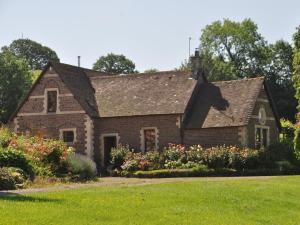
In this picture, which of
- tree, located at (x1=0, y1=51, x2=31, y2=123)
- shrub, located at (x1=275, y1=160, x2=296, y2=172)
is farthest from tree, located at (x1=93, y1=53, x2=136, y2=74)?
shrub, located at (x1=275, y1=160, x2=296, y2=172)

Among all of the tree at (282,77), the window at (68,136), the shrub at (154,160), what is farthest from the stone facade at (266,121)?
the tree at (282,77)

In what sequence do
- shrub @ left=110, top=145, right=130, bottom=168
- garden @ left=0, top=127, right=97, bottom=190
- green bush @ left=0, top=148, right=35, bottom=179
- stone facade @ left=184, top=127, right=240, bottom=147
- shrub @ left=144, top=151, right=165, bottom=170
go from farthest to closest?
1. shrub @ left=110, top=145, right=130, bottom=168
2. stone facade @ left=184, top=127, right=240, bottom=147
3. shrub @ left=144, top=151, right=165, bottom=170
4. garden @ left=0, top=127, right=97, bottom=190
5. green bush @ left=0, top=148, right=35, bottom=179

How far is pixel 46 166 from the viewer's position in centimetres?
2841

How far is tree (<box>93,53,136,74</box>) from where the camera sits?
8888cm

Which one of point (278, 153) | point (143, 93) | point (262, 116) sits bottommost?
point (278, 153)

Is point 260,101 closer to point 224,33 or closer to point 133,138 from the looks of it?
point 133,138

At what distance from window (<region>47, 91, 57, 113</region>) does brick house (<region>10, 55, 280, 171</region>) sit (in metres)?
0.07

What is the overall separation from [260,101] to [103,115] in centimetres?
1027

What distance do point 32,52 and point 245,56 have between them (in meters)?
31.3

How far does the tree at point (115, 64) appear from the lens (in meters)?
88.9

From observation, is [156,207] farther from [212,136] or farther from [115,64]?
[115,64]

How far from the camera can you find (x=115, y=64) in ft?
294

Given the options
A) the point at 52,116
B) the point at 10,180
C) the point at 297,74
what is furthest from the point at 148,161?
the point at 10,180

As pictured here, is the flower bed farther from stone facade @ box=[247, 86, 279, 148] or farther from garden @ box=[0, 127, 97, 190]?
garden @ box=[0, 127, 97, 190]
